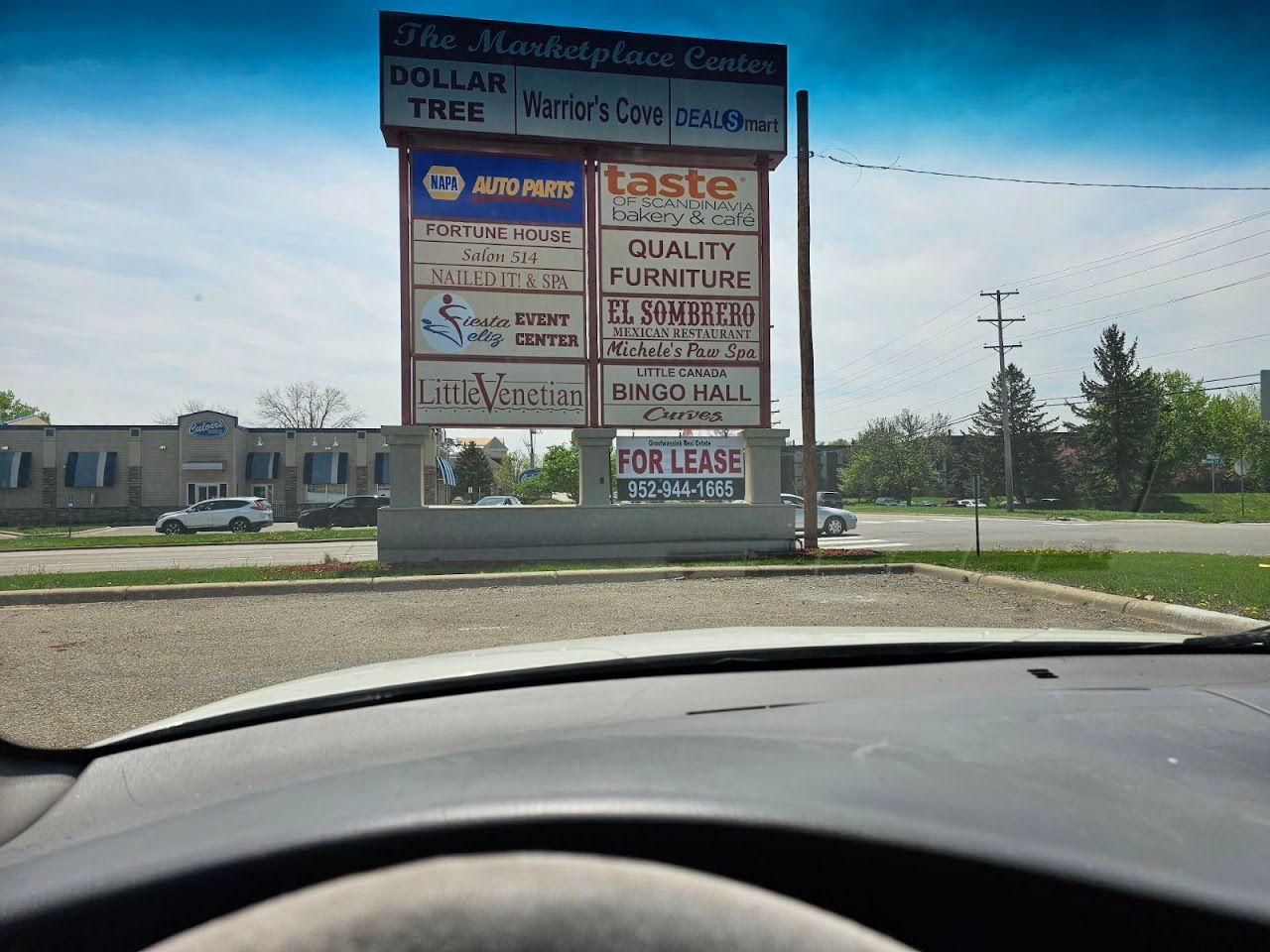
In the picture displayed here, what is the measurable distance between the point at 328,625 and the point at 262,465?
4987 cm

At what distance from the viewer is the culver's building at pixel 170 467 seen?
47281mm

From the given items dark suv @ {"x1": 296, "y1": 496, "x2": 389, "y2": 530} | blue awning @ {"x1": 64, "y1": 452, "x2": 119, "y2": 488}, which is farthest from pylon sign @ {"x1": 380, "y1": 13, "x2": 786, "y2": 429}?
blue awning @ {"x1": 64, "y1": 452, "x2": 119, "y2": 488}

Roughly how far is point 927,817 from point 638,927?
0.65 m

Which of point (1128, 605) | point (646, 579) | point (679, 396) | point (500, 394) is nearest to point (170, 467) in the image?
point (500, 394)

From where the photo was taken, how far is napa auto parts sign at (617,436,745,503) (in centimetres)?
1612

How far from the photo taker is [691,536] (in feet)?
51.1

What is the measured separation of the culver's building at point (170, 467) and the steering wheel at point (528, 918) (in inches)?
1766

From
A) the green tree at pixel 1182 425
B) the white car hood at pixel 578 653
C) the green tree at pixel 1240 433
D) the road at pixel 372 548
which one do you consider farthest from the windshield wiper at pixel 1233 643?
the green tree at pixel 1240 433

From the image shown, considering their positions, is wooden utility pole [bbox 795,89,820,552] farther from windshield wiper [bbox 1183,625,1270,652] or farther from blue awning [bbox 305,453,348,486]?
blue awning [bbox 305,453,348,486]

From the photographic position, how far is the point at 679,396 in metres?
15.8

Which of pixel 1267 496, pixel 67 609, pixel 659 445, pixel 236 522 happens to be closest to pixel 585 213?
pixel 659 445

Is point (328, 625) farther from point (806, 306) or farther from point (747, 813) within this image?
point (806, 306)

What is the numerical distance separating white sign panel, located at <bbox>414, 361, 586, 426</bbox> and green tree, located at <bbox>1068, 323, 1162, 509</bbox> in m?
33.7

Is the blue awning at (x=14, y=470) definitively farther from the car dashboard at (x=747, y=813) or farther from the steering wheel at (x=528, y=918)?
the steering wheel at (x=528, y=918)
